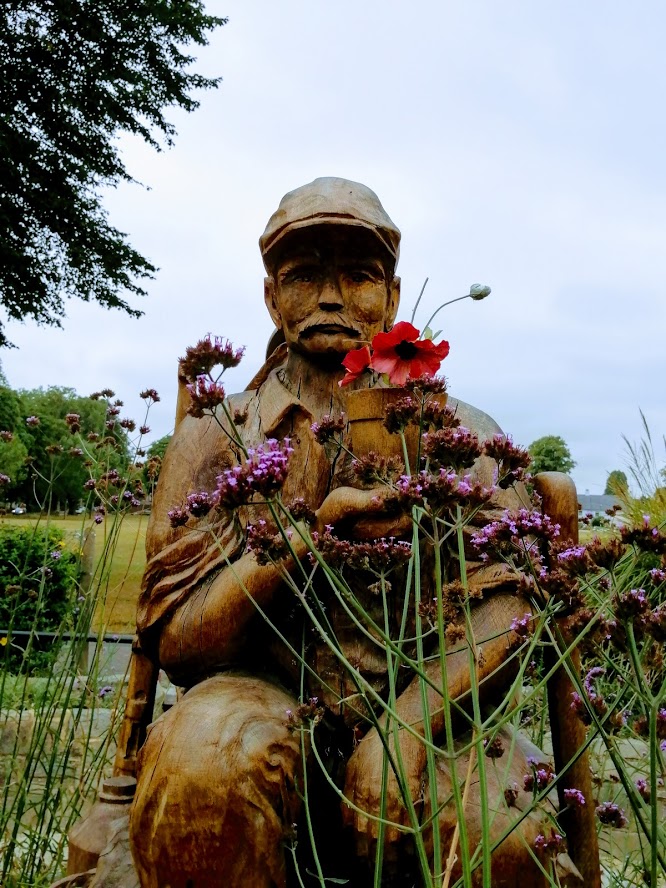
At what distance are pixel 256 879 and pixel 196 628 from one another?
2.07ft

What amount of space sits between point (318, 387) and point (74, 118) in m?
18.1

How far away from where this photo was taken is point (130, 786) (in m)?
2.30

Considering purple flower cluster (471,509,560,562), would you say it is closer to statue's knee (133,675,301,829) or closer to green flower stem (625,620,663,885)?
green flower stem (625,620,663,885)

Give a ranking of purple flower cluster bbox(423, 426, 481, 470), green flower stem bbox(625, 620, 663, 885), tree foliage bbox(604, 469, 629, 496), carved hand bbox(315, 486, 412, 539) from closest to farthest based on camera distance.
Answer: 1. green flower stem bbox(625, 620, 663, 885)
2. purple flower cluster bbox(423, 426, 481, 470)
3. carved hand bbox(315, 486, 412, 539)
4. tree foliage bbox(604, 469, 629, 496)

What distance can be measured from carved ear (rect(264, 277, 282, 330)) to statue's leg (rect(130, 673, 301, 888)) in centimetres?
126

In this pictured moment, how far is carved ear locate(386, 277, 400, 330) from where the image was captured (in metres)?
2.50

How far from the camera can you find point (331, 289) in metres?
A: 2.32

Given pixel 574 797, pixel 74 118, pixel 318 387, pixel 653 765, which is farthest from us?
pixel 74 118

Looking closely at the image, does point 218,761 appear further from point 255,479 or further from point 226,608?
point 255,479

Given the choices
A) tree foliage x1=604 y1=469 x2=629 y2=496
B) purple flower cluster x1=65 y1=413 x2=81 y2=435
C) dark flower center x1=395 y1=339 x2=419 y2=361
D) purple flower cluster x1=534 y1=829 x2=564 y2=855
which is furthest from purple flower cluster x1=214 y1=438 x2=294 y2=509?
tree foliage x1=604 y1=469 x2=629 y2=496

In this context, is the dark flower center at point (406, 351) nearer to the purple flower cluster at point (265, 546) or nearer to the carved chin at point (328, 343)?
the carved chin at point (328, 343)

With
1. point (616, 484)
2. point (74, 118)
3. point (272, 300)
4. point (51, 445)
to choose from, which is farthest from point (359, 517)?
point (74, 118)

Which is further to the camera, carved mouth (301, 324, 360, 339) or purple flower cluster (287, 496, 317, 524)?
carved mouth (301, 324, 360, 339)

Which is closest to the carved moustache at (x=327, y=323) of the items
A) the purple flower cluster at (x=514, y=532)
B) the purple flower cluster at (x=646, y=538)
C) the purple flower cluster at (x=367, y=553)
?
the purple flower cluster at (x=367, y=553)
